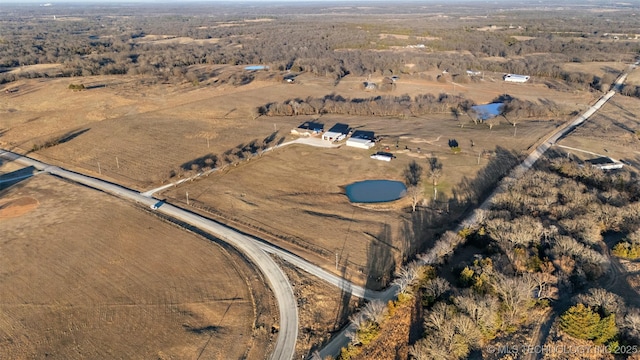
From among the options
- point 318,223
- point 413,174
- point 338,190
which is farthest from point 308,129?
point 318,223

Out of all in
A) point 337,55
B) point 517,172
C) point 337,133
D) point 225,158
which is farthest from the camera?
Result: point 337,55

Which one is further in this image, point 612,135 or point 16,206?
point 612,135

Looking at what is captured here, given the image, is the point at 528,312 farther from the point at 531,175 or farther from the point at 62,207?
the point at 62,207

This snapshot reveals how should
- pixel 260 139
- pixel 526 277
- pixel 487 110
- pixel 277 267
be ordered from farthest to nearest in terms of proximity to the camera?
pixel 487 110 < pixel 260 139 < pixel 277 267 < pixel 526 277

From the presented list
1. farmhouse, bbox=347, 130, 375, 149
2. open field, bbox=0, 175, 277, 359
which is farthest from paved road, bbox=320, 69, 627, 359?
farmhouse, bbox=347, 130, 375, 149

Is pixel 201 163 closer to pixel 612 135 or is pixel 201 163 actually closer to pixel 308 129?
pixel 308 129

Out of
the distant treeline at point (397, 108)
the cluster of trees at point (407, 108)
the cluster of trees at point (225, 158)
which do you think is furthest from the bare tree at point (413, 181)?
the distant treeline at point (397, 108)

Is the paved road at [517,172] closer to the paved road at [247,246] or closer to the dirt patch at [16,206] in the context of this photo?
the paved road at [247,246]

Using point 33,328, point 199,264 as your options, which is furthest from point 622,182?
point 33,328
